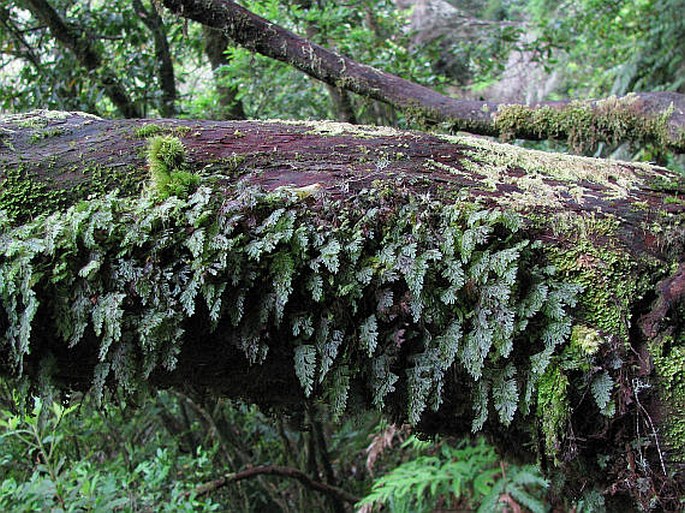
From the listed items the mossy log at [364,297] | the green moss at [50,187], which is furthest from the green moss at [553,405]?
the green moss at [50,187]

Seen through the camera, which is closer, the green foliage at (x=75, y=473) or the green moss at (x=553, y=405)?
the green moss at (x=553, y=405)

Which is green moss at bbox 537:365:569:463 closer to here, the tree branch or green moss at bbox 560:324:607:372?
green moss at bbox 560:324:607:372

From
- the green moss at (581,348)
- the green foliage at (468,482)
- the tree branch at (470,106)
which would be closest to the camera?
the green moss at (581,348)

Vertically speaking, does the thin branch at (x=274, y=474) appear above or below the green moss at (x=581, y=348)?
below

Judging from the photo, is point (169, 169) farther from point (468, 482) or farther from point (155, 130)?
point (468, 482)

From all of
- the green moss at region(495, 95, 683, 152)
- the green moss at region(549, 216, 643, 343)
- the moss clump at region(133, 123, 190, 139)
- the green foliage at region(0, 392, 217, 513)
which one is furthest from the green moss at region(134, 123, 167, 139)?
the green moss at region(495, 95, 683, 152)

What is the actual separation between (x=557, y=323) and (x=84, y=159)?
4.83ft

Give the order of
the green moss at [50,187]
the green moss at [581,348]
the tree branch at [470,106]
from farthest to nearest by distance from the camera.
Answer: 1. the tree branch at [470,106]
2. the green moss at [50,187]
3. the green moss at [581,348]

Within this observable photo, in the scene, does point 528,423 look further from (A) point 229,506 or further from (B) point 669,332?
(A) point 229,506

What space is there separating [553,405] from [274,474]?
121 inches

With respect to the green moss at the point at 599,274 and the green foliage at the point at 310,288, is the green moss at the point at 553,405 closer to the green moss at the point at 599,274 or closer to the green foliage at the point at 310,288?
the green foliage at the point at 310,288

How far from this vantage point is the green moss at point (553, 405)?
1.46 meters

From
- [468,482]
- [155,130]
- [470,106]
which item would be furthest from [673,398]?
[468,482]

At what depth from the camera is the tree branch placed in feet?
9.66
